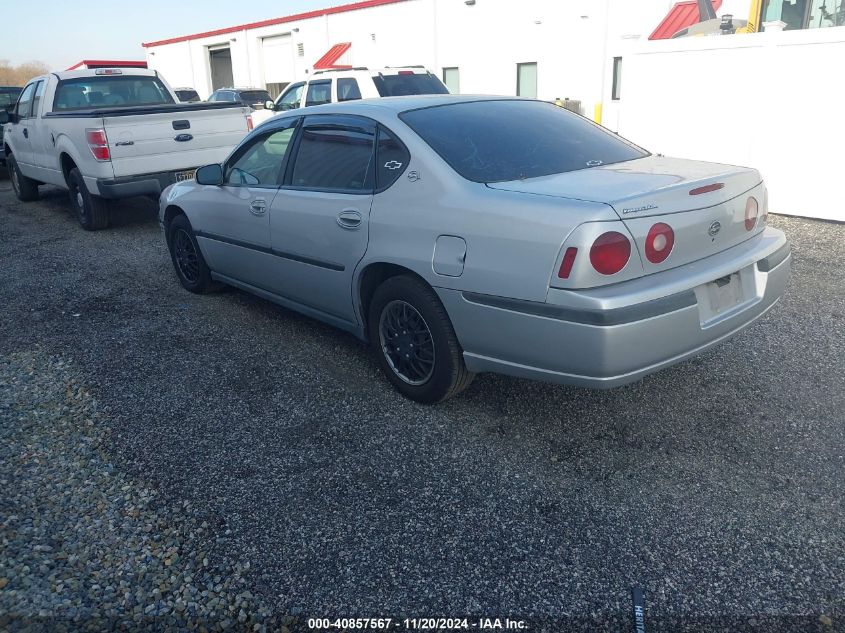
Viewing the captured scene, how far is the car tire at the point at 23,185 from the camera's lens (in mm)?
11438

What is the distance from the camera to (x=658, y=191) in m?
3.26

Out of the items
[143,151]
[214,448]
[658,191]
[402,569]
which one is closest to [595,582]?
[402,569]

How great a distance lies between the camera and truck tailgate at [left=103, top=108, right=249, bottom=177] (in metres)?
8.12

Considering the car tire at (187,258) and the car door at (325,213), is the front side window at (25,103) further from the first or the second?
the car door at (325,213)

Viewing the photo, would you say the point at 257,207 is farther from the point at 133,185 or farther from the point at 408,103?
the point at 133,185

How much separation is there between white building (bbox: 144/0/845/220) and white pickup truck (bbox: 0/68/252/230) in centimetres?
558

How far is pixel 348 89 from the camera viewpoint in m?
13.0

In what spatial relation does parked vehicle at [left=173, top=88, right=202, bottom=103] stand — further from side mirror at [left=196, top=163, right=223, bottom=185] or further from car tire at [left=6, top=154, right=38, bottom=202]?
side mirror at [left=196, top=163, right=223, bottom=185]

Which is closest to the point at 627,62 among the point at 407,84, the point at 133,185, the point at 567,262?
the point at 407,84

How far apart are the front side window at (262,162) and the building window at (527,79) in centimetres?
1687

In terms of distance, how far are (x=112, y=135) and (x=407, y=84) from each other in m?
Result: 6.08

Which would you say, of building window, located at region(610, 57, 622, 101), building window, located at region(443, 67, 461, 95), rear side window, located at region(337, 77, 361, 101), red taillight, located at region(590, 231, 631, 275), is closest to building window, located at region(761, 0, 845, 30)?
building window, located at region(610, 57, 622, 101)

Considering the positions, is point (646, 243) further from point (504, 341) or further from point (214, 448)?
point (214, 448)

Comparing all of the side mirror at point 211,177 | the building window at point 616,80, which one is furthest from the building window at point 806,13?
the side mirror at point 211,177
